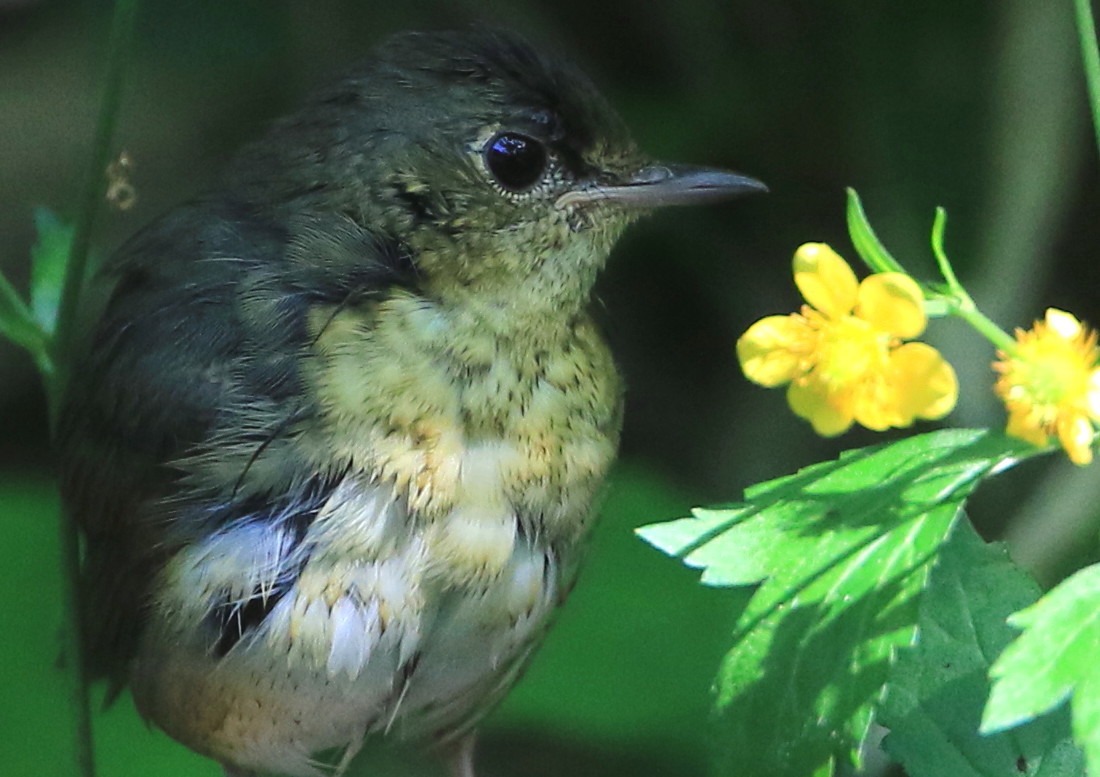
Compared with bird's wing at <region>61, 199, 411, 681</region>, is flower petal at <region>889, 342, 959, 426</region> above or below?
above

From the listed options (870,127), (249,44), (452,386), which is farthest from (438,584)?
(249,44)

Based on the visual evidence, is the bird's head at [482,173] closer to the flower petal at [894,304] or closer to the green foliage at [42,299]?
the green foliage at [42,299]

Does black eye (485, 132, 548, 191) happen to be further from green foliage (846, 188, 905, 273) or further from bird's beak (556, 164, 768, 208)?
green foliage (846, 188, 905, 273)

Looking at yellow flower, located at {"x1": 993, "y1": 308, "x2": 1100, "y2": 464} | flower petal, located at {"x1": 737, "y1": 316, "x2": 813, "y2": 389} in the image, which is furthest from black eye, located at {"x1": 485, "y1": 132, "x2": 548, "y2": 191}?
yellow flower, located at {"x1": 993, "y1": 308, "x2": 1100, "y2": 464}

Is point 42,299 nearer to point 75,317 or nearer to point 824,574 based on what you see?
point 75,317

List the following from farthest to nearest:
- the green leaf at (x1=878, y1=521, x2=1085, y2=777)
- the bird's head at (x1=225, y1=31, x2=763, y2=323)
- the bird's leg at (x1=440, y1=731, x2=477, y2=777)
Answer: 1. the bird's leg at (x1=440, y1=731, x2=477, y2=777)
2. the bird's head at (x1=225, y1=31, x2=763, y2=323)
3. the green leaf at (x1=878, y1=521, x2=1085, y2=777)

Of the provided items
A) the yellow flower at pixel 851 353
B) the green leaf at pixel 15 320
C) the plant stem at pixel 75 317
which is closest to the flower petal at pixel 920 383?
the yellow flower at pixel 851 353
